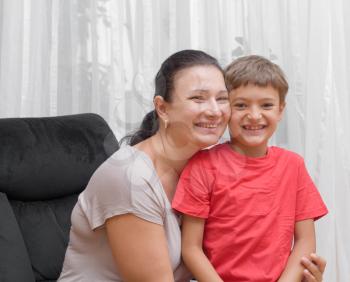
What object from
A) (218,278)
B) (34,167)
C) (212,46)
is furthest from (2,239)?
(212,46)

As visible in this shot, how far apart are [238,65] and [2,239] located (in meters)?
0.83

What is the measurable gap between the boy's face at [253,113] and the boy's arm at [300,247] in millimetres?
242

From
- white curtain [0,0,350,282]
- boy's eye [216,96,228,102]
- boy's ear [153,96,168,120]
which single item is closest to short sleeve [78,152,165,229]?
boy's ear [153,96,168,120]

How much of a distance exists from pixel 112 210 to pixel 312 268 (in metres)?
0.54

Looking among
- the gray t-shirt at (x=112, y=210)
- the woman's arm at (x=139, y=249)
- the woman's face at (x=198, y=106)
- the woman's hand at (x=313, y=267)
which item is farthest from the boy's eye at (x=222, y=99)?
the woman's hand at (x=313, y=267)

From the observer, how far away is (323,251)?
80.8 inches

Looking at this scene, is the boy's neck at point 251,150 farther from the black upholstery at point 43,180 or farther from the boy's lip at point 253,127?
the black upholstery at point 43,180

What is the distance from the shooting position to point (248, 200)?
4.17ft

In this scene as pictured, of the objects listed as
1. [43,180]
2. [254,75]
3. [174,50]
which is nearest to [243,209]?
[254,75]

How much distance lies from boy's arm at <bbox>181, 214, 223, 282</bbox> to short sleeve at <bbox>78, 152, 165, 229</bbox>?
0.08 m

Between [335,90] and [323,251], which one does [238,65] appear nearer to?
[335,90]

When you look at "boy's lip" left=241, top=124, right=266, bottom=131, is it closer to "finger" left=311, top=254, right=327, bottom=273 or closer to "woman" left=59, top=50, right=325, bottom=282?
"woman" left=59, top=50, right=325, bottom=282

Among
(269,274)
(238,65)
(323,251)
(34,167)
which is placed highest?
(238,65)

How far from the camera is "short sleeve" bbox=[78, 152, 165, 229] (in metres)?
1.17
